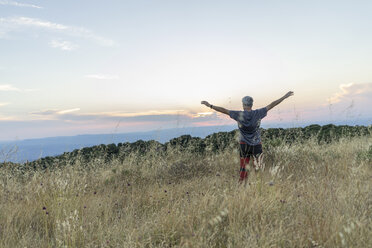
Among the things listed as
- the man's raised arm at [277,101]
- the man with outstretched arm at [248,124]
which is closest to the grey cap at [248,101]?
the man with outstretched arm at [248,124]

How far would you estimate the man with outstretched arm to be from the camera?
525cm

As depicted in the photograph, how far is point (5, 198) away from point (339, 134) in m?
12.2

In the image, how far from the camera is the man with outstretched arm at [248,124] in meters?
5.25

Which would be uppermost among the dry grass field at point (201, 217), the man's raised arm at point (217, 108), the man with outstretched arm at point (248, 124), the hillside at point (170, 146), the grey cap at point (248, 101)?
the grey cap at point (248, 101)

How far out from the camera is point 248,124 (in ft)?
17.2

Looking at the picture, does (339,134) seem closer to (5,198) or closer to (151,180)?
(151,180)

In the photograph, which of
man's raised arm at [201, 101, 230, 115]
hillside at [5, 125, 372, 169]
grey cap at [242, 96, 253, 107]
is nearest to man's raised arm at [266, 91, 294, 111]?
grey cap at [242, 96, 253, 107]

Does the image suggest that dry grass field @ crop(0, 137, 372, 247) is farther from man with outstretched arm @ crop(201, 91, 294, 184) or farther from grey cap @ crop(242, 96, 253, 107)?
grey cap @ crop(242, 96, 253, 107)

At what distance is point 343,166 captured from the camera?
573 centimetres

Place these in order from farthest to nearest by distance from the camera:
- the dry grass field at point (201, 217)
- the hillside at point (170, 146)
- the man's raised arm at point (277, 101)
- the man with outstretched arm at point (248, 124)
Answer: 1. the hillside at point (170, 146)
2. the man's raised arm at point (277, 101)
3. the man with outstretched arm at point (248, 124)
4. the dry grass field at point (201, 217)

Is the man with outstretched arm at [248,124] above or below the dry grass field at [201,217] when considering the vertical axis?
above

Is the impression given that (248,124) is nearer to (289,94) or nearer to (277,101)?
(277,101)

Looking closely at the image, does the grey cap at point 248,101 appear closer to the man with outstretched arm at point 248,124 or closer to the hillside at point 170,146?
the man with outstretched arm at point 248,124

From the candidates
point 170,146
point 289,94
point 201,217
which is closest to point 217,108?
point 289,94
